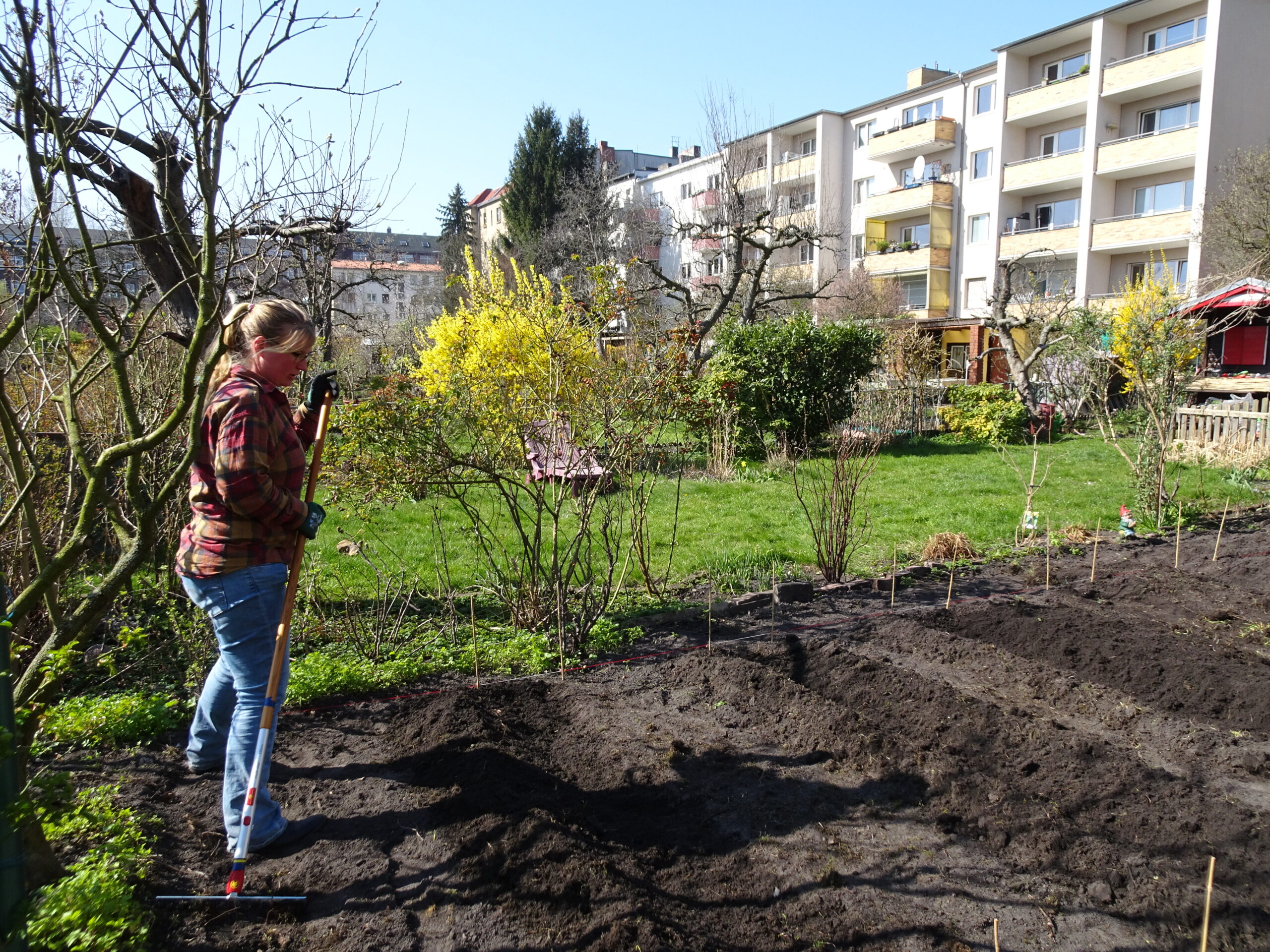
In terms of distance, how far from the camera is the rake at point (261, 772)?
2.39m

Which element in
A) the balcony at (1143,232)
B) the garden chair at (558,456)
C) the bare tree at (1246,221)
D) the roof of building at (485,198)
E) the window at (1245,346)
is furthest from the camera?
the roof of building at (485,198)

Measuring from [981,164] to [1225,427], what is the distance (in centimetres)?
2142

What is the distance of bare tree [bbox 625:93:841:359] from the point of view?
16453 millimetres

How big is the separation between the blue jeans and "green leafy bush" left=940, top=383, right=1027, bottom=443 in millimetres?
13341

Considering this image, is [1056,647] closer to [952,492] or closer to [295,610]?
[295,610]

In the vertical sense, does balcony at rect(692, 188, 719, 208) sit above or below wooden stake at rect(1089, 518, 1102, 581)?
above

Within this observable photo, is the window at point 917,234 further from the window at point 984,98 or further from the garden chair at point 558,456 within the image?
the garden chair at point 558,456

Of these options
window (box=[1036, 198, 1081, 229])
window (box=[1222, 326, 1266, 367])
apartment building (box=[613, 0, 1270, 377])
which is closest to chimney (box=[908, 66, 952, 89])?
apartment building (box=[613, 0, 1270, 377])

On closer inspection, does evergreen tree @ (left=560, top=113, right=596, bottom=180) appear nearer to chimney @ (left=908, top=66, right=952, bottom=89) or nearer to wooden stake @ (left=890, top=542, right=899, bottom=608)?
chimney @ (left=908, top=66, right=952, bottom=89)

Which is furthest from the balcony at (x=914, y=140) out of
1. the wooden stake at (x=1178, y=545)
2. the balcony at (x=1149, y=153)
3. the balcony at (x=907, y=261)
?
the wooden stake at (x=1178, y=545)

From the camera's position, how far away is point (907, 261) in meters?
31.5

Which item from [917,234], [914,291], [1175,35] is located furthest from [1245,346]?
[917,234]

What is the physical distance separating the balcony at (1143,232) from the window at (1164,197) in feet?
1.02

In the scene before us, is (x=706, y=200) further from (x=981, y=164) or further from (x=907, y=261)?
(x=981, y=164)
